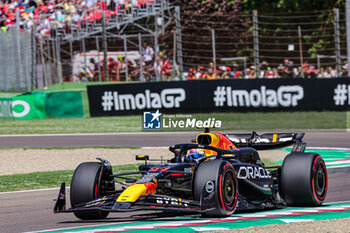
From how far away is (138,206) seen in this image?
24.2 feet

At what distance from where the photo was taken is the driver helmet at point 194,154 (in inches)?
341

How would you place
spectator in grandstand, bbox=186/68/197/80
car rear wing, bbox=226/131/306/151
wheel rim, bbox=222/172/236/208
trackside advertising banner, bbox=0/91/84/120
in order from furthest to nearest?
spectator in grandstand, bbox=186/68/197/80 → trackside advertising banner, bbox=0/91/84/120 → car rear wing, bbox=226/131/306/151 → wheel rim, bbox=222/172/236/208

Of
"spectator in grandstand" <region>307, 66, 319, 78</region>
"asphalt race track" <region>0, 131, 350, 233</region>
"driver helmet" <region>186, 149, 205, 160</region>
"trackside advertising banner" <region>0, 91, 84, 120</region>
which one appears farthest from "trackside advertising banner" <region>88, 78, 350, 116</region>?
"driver helmet" <region>186, 149, 205, 160</region>

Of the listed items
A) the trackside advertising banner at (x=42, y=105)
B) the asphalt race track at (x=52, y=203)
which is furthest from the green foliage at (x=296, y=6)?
the asphalt race track at (x=52, y=203)

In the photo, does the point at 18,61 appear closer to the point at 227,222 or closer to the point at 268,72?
the point at 268,72

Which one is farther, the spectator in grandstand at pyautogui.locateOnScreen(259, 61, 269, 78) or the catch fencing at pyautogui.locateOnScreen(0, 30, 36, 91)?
the spectator in grandstand at pyautogui.locateOnScreen(259, 61, 269, 78)

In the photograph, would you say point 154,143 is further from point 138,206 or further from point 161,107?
point 138,206

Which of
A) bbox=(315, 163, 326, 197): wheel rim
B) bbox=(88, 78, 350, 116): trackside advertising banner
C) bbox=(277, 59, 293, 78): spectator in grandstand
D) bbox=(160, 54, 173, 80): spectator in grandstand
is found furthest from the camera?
bbox=(277, 59, 293, 78): spectator in grandstand

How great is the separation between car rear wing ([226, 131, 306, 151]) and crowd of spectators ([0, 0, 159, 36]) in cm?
2048

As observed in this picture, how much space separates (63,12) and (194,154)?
927 inches

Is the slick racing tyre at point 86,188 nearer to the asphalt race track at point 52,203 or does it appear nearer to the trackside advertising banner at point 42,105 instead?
the asphalt race track at point 52,203

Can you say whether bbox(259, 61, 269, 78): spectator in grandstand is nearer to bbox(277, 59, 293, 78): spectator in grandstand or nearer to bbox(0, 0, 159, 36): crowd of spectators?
bbox(277, 59, 293, 78): spectator in grandstand

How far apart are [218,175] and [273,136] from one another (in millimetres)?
2597

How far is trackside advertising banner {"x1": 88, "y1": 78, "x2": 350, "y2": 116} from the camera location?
23.4 metres
